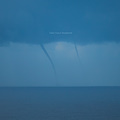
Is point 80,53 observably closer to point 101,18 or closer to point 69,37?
point 69,37

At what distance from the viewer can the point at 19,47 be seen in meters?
5.37

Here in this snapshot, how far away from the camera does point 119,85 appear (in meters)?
5.46

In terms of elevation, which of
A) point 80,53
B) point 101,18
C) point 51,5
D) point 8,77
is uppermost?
point 51,5

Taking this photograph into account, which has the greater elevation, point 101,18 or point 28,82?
point 101,18

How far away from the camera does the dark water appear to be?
10.8 ft

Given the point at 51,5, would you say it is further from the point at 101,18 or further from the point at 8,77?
the point at 8,77

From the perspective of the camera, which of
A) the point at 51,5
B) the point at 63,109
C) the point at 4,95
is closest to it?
the point at 63,109

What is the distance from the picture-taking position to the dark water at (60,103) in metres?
3.30

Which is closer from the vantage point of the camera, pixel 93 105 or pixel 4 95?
pixel 93 105

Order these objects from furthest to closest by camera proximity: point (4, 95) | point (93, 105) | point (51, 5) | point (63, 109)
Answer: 1. point (51, 5)
2. point (4, 95)
3. point (93, 105)
4. point (63, 109)

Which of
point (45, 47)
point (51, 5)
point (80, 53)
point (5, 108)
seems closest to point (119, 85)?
point (80, 53)

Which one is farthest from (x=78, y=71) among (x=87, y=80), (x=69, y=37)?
(x=69, y=37)

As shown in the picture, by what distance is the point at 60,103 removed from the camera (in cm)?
405

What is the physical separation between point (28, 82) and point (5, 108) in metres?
1.75
